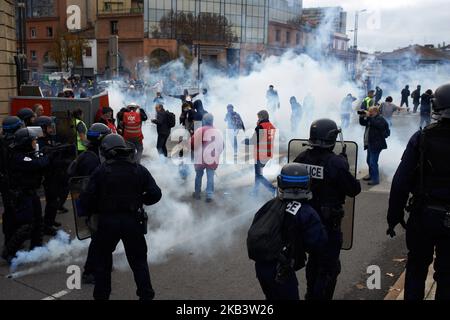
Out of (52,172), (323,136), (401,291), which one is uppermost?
(323,136)

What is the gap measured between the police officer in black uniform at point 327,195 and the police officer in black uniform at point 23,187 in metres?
3.42

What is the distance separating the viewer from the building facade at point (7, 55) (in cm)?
1261

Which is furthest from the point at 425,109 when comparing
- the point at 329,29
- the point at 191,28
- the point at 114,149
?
the point at 191,28

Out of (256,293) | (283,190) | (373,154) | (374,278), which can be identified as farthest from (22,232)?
(373,154)

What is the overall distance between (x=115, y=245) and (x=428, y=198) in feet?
8.93

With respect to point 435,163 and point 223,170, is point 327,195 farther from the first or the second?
point 223,170

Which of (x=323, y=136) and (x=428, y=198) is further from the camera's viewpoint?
(x=323, y=136)

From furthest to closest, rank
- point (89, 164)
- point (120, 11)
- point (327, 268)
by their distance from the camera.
Answer: 1. point (120, 11)
2. point (89, 164)
3. point (327, 268)

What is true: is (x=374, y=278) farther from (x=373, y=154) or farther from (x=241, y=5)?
(x=241, y=5)

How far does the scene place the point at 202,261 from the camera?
19.6 feet

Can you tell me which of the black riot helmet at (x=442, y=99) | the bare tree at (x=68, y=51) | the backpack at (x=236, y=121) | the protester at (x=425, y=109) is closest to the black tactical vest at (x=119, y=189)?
the black riot helmet at (x=442, y=99)

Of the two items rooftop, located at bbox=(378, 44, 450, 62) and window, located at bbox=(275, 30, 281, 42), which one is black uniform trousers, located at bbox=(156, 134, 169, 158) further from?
window, located at bbox=(275, 30, 281, 42)

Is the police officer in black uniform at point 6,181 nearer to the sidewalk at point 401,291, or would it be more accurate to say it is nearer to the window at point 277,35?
the sidewalk at point 401,291

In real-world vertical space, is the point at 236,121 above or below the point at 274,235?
above
